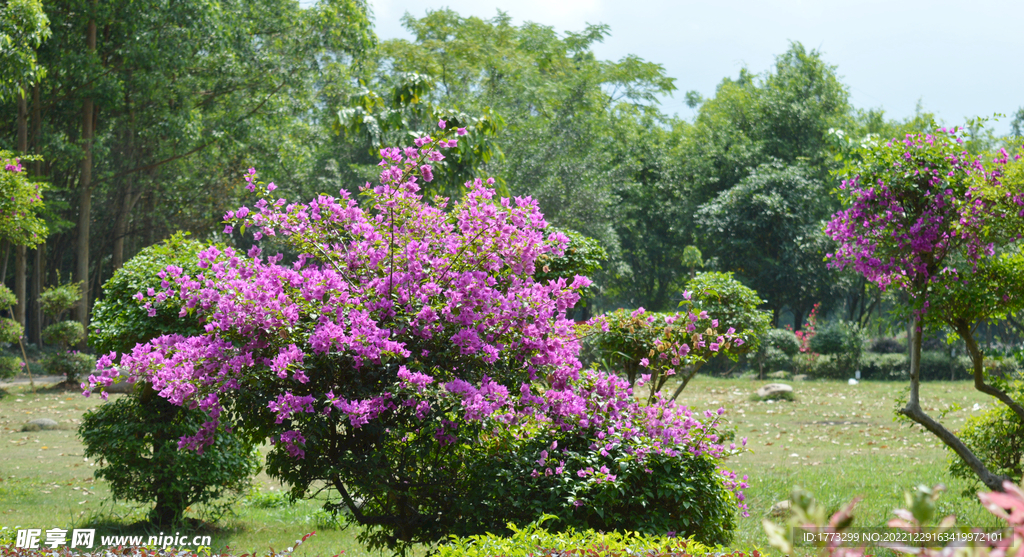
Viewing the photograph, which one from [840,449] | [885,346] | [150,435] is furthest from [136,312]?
[885,346]

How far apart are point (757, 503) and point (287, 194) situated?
2016 centimetres

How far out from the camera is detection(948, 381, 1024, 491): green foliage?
6.95 meters

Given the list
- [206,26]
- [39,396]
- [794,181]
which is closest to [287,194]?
[206,26]

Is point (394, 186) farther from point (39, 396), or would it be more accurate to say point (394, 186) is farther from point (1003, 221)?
point (39, 396)

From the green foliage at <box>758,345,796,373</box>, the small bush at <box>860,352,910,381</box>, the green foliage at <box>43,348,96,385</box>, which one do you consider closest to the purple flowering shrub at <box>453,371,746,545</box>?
the green foliage at <box>43,348,96,385</box>

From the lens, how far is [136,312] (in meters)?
6.12

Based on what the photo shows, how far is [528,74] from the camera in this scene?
25.2 metres

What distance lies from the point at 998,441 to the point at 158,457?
708 centimetres

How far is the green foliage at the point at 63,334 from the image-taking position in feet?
55.4

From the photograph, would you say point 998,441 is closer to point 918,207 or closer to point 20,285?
point 918,207

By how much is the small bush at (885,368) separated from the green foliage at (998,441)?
16.7 m

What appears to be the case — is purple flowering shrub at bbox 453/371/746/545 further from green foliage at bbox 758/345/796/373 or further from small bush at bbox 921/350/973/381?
small bush at bbox 921/350/973/381
